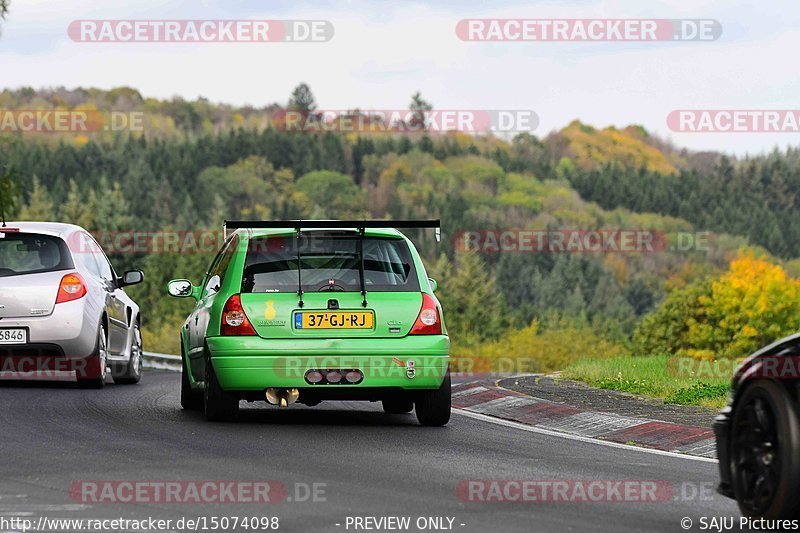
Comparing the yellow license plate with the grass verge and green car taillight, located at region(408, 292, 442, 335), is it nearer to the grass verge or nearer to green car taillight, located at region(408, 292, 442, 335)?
green car taillight, located at region(408, 292, 442, 335)

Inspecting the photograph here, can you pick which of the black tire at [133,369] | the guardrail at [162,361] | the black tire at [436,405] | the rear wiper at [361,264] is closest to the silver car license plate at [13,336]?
the black tire at [133,369]

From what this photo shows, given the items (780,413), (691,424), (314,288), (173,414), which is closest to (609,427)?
(691,424)

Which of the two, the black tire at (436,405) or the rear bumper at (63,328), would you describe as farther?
the rear bumper at (63,328)

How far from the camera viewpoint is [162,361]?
2173cm

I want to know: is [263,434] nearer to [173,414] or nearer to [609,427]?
[173,414]

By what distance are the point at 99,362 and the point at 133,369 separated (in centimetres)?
179

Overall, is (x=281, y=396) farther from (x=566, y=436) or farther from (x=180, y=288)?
(x=566, y=436)

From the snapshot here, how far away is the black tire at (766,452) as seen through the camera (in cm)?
582

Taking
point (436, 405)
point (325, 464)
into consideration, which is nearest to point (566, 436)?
point (436, 405)

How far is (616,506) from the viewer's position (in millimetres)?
7180

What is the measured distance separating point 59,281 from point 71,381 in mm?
2077

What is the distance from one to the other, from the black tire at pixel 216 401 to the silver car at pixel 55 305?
3.32 m

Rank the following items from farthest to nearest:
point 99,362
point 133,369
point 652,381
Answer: point 133,369, point 99,362, point 652,381

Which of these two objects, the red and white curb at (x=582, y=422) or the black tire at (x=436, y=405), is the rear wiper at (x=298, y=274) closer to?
the black tire at (x=436, y=405)
